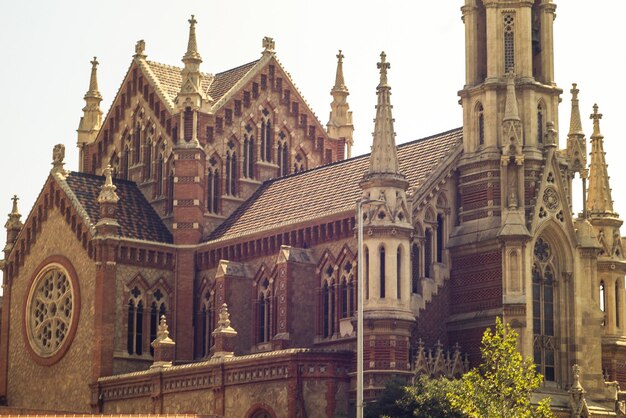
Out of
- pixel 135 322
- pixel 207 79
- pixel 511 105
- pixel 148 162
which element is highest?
pixel 207 79

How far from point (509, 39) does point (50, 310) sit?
28.2 meters

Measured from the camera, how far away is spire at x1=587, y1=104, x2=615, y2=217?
84.1m

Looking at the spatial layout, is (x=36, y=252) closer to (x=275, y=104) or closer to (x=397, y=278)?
(x=275, y=104)

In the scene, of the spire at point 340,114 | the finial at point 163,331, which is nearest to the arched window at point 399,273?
the finial at point 163,331

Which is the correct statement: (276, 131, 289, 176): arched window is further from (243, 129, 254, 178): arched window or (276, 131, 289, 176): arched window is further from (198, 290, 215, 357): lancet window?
(198, 290, 215, 357): lancet window

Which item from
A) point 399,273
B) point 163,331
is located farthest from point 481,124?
point 163,331

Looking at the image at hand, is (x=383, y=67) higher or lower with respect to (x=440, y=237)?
higher

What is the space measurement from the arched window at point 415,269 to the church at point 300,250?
0.11m

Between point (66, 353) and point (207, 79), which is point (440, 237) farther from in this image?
point (207, 79)

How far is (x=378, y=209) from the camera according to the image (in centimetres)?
7200

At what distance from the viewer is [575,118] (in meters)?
80.3

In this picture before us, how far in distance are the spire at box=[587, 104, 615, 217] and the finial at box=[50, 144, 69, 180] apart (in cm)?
2718

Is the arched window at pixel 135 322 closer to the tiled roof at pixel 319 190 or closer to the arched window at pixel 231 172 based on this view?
the tiled roof at pixel 319 190

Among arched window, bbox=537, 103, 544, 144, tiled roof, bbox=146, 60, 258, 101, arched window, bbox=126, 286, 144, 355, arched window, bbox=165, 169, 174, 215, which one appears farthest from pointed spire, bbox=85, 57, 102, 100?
arched window, bbox=537, 103, 544, 144
